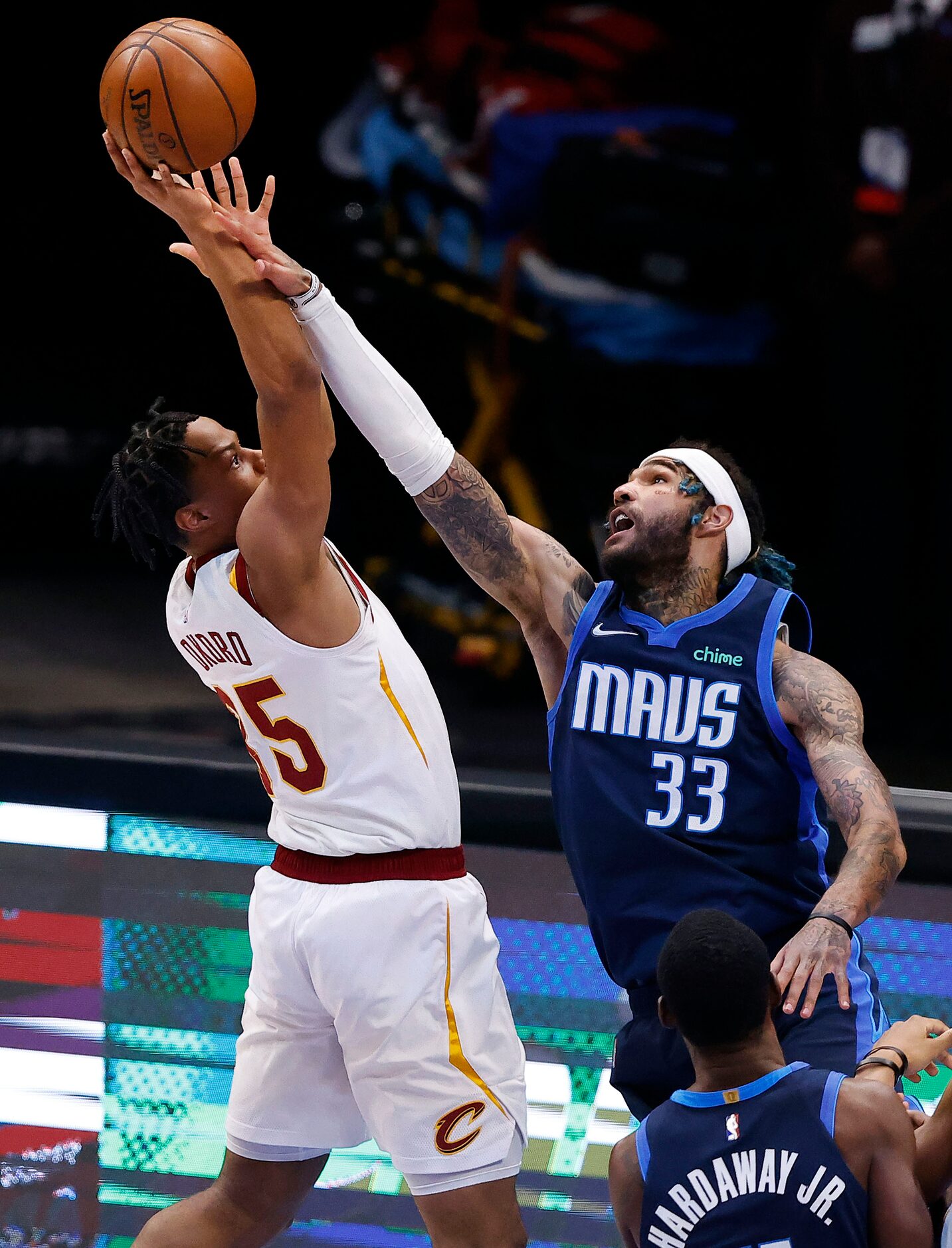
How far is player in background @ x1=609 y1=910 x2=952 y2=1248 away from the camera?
6.33 ft

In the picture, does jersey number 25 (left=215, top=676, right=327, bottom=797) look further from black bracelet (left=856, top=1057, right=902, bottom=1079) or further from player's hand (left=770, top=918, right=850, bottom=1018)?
black bracelet (left=856, top=1057, right=902, bottom=1079)

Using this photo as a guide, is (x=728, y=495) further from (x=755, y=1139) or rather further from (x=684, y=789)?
(x=755, y=1139)

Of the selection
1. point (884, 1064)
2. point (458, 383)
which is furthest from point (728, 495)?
point (458, 383)

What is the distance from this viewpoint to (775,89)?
7641 mm

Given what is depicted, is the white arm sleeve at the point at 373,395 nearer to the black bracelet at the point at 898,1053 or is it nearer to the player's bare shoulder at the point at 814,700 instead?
the player's bare shoulder at the point at 814,700

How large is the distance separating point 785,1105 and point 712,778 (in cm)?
66

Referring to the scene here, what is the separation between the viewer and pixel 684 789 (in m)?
2.52

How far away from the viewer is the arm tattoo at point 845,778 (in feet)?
7.54

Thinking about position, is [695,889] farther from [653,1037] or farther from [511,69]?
[511,69]

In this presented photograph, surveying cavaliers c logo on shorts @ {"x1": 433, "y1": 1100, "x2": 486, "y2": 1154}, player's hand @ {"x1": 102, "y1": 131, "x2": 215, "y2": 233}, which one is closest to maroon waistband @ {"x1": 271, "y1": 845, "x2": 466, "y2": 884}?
cavaliers c logo on shorts @ {"x1": 433, "y1": 1100, "x2": 486, "y2": 1154}

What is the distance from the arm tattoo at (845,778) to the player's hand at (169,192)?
4.04 feet

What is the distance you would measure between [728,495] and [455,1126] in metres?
1.20

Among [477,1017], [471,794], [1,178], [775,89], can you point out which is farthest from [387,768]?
[1,178]

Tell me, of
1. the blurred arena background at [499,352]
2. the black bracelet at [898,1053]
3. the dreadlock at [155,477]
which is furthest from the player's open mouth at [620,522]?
the blurred arena background at [499,352]
